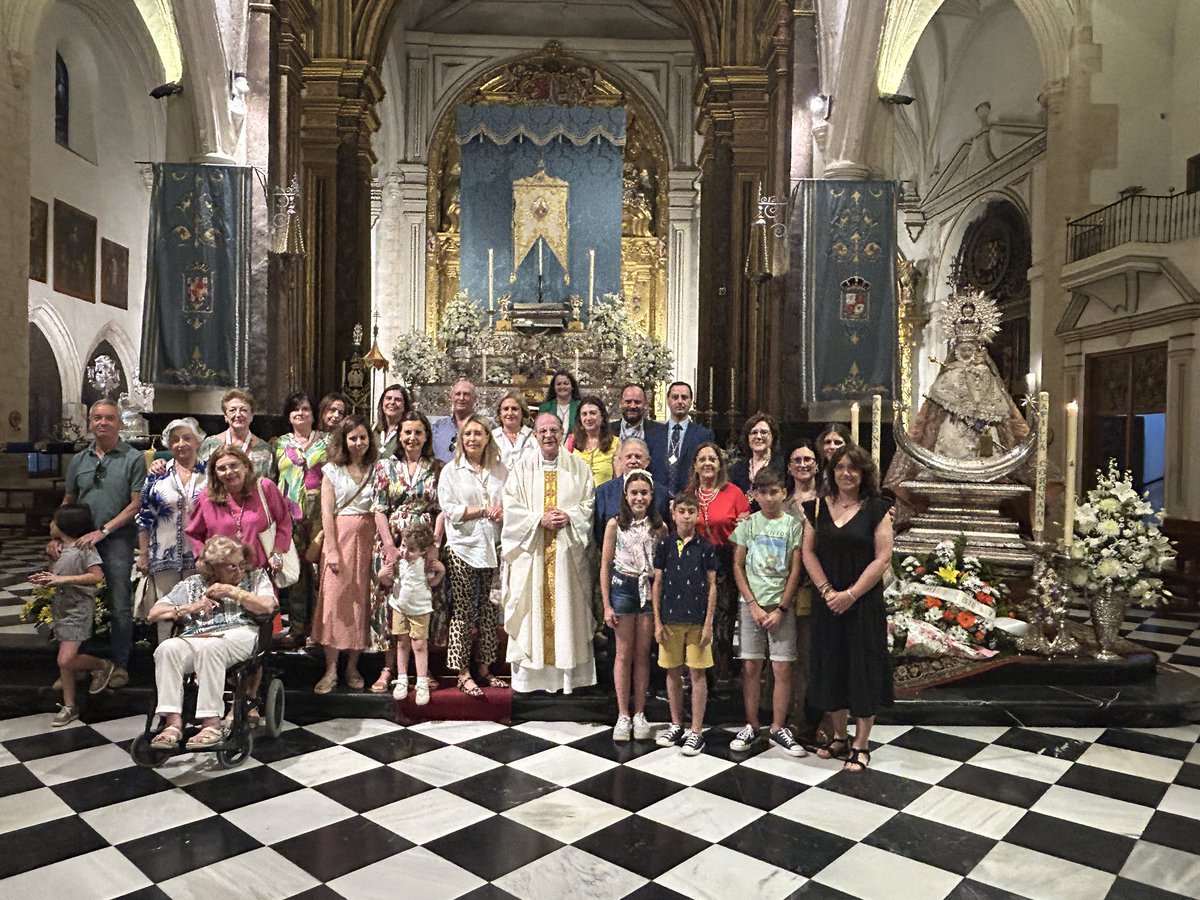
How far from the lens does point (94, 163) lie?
55.4 ft

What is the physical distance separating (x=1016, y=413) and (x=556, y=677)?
412 centimetres

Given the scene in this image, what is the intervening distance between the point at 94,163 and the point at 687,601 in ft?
57.3

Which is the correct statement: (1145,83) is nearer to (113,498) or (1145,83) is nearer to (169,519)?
(169,519)

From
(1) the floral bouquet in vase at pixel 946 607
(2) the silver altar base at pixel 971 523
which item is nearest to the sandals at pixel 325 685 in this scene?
(1) the floral bouquet in vase at pixel 946 607

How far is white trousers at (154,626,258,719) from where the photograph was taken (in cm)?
385

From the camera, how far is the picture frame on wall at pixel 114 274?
56.5 ft

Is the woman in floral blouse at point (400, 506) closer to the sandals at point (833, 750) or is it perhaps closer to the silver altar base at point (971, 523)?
the sandals at point (833, 750)

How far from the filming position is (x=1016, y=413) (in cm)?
654

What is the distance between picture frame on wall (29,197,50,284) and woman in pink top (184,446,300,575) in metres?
13.3

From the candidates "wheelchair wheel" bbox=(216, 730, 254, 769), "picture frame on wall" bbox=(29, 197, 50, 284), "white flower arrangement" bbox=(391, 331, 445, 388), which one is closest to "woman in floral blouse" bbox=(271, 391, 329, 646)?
"wheelchair wheel" bbox=(216, 730, 254, 769)

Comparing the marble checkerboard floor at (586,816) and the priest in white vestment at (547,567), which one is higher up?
the priest in white vestment at (547,567)

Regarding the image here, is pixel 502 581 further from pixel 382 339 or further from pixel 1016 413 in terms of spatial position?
pixel 382 339

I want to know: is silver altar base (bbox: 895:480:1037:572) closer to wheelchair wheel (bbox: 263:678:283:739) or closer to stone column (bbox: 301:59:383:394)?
wheelchair wheel (bbox: 263:678:283:739)

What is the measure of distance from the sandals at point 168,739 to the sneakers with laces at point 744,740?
2577 millimetres
